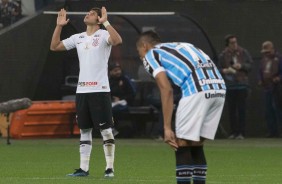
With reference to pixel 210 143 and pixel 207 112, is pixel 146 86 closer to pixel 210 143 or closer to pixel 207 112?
pixel 210 143

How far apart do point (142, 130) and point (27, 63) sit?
3.19 meters

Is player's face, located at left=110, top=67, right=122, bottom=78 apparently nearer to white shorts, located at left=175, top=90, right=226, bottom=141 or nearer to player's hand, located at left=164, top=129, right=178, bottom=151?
white shorts, located at left=175, top=90, right=226, bottom=141

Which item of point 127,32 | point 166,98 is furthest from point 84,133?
point 127,32

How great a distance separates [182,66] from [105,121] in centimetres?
425

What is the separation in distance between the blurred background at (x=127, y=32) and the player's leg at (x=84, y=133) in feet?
32.7

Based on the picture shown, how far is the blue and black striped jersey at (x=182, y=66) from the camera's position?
35.3ft

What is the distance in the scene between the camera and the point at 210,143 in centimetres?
2362

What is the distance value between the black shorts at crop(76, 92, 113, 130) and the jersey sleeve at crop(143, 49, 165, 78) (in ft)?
13.4

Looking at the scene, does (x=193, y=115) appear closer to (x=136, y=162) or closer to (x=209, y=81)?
(x=209, y=81)

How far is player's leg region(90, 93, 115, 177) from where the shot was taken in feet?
48.5

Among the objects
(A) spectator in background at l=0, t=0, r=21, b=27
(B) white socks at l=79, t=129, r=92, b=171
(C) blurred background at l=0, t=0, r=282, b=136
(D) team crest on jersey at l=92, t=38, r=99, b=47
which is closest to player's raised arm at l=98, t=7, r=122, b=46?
(D) team crest on jersey at l=92, t=38, r=99, b=47

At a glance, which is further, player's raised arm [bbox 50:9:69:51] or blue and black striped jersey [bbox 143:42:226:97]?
player's raised arm [bbox 50:9:69:51]

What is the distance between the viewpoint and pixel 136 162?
58.9 feet

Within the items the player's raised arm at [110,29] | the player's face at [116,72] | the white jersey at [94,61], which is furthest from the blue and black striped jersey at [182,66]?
the player's face at [116,72]
